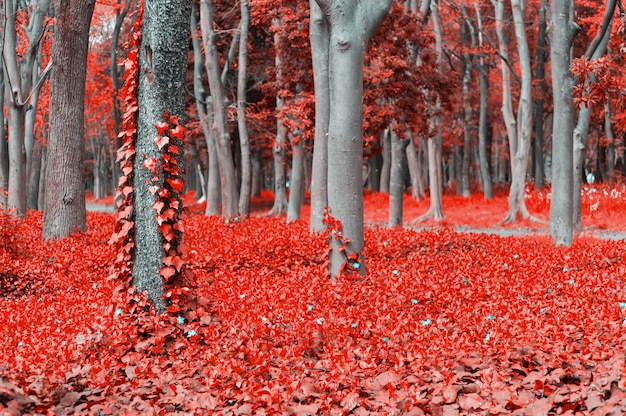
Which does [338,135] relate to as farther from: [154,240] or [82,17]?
[82,17]

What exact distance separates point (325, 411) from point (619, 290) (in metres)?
3.57

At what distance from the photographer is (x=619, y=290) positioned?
6.00m

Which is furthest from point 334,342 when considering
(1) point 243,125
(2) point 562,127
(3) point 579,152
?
(1) point 243,125

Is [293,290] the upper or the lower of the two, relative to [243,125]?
lower

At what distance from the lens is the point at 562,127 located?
10.4m

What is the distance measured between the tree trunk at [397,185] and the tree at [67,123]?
7.63 meters

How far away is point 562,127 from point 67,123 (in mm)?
8526

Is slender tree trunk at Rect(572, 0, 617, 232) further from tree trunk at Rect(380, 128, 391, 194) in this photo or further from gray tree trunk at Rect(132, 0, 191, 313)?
tree trunk at Rect(380, 128, 391, 194)

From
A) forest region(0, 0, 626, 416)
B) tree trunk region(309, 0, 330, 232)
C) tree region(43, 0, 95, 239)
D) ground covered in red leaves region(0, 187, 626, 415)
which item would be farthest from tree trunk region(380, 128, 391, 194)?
ground covered in red leaves region(0, 187, 626, 415)

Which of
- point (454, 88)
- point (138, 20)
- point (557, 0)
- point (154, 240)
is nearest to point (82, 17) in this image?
point (138, 20)

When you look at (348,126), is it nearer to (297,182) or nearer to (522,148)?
(297,182)

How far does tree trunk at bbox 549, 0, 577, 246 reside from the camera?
10.3m

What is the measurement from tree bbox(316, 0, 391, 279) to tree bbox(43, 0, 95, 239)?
5.97 meters

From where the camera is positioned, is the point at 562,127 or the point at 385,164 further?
the point at 385,164
